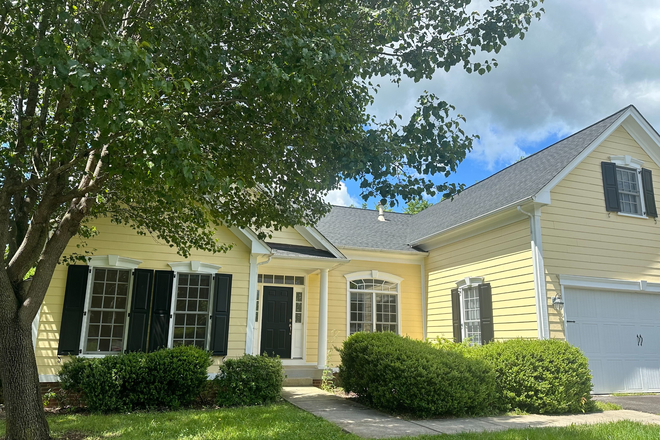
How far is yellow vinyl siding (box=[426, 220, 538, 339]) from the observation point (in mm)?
10602

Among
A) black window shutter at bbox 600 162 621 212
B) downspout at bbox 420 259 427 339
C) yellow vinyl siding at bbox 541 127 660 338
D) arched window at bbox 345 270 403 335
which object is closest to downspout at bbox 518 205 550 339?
yellow vinyl siding at bbox 541 127 660 338

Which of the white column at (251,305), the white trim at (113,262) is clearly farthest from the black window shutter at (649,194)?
the white trim at (113,262)

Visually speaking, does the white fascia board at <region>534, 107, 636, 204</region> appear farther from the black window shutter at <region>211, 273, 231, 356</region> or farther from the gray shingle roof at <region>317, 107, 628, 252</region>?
the black window shutter at <region>211, 273, 231, 356</region>

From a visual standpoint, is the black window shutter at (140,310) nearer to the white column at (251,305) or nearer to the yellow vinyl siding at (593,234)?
the white column at (251,305)

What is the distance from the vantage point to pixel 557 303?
10.2 m

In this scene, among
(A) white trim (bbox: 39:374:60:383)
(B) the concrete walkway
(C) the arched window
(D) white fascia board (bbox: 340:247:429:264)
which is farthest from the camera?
(D) white fascia board (bbox: 340:247:429:264)

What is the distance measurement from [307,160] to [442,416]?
491 cm

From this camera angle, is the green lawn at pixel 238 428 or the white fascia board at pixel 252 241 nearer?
the green lawn at pixel 238 428

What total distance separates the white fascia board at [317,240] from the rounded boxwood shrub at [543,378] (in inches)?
189

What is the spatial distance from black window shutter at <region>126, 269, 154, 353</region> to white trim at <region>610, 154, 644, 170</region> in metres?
11.5

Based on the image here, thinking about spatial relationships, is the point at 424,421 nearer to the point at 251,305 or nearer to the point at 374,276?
the point at 251,305

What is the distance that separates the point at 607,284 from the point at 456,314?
3.75 metres

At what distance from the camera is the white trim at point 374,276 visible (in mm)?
14086

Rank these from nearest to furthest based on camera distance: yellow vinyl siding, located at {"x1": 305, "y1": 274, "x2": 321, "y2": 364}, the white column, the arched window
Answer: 1. the white column
2. yellow vinyl siding, located at {"x1": 305, "y1": 274, "x2": 321, "y2": 364}
3. the arched window
